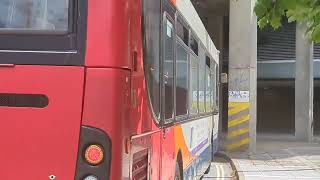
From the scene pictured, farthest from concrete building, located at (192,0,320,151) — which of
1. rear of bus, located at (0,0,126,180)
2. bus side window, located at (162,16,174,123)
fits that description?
rear of bus, located at (0,0,126,180)

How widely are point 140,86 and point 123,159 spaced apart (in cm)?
81

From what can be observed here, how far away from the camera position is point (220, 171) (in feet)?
54.1

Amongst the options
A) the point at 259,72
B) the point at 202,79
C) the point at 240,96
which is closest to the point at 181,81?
the point at 202,79

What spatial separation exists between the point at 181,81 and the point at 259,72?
28675 millimetres

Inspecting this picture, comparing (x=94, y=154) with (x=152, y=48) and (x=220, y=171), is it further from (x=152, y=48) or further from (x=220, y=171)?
(x=220, y=171)

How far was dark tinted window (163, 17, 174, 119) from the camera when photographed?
6398 millimetres

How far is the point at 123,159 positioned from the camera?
14.1 feet

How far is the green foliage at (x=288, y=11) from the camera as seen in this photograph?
170 inches

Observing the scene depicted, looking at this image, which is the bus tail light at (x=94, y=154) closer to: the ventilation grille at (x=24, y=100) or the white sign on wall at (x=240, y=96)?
the ventilation grille at (x=24, y=100)

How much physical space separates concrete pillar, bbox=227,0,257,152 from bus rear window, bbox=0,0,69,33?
17778 millimetres

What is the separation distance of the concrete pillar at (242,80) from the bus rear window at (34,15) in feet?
58.3

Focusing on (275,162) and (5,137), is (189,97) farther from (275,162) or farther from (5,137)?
(275,162)

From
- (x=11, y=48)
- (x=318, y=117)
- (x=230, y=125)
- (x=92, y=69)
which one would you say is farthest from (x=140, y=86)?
(x=318, y=117)

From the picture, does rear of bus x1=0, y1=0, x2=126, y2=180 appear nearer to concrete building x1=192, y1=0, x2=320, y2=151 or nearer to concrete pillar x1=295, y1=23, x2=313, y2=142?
concrete building x1=192, y1=0, x2=320, y2=151
